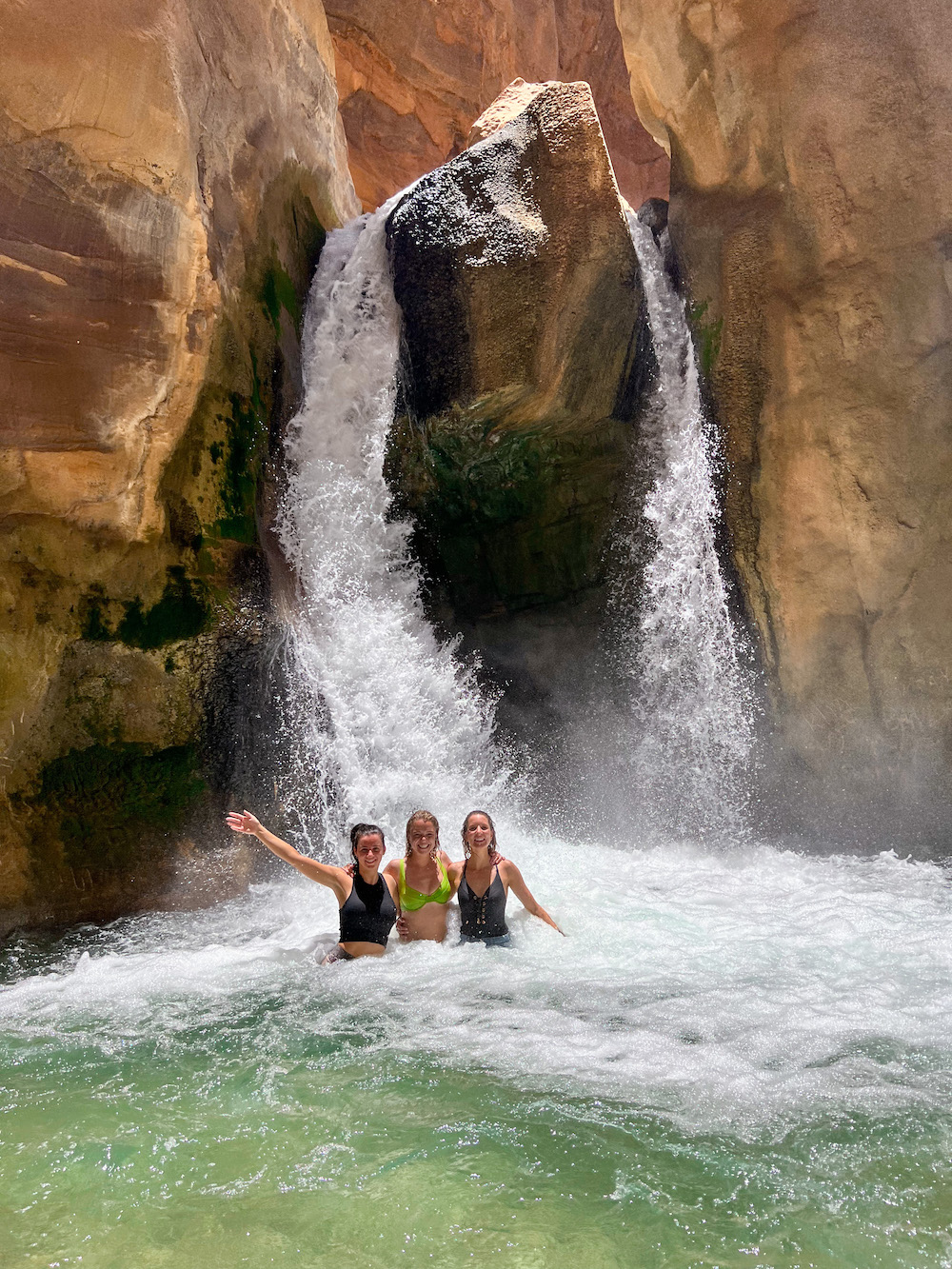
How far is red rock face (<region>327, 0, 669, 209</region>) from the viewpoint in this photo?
13211mm

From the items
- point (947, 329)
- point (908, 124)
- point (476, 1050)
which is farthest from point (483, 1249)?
point (908, 124)

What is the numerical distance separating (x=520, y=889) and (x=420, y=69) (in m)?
13.1

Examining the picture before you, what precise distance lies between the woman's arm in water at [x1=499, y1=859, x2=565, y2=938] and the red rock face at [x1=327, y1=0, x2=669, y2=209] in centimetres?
1237

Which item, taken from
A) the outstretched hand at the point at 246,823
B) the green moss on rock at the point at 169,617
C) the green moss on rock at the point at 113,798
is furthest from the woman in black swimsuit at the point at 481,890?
the green moss on rock at the point at 169,617

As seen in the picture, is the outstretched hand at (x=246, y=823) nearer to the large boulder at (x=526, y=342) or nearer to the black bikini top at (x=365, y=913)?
the black bikini top at (x=365, y=913)

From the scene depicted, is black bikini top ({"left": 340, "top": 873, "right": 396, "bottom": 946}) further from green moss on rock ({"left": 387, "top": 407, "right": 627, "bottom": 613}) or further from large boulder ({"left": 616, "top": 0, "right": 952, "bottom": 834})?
green moss on rock ({"left": 387, "top": 407, "right": 627, "bottom": 613})

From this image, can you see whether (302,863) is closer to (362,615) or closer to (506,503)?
(362,615)

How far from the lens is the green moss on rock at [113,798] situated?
5.20 meters

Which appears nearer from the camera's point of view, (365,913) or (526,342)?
(365,913)

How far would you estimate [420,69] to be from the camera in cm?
1361

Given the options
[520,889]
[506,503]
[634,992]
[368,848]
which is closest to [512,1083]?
[634,992]

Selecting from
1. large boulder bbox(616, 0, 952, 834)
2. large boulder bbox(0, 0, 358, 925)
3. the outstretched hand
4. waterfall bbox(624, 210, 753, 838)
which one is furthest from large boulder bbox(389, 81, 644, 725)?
the outstretched hand

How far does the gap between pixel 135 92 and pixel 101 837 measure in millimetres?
3959

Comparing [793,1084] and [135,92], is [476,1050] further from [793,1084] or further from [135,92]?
[135,92]
